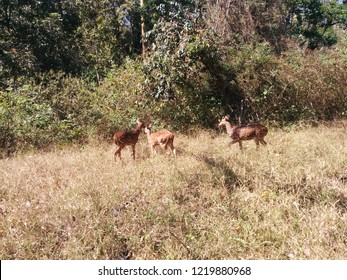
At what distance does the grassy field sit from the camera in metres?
3.12

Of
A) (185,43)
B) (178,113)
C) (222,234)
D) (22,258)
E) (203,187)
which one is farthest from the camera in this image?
(178,113)

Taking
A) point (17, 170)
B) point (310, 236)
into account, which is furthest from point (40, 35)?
point (310, 236)

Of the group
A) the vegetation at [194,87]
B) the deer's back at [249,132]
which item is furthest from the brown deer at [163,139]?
the vegetation at [194,87]

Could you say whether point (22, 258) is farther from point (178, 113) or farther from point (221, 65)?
point (221, 65)

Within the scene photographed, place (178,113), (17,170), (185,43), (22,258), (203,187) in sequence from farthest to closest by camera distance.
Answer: (178,113), (185,43), (17,170), (203,187), (22,258)

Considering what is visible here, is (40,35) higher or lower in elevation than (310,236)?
higher

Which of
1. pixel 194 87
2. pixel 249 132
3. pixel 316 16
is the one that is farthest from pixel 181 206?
pixel 316 16

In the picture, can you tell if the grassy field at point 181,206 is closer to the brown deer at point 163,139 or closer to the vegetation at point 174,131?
the vegetation at point 174,131

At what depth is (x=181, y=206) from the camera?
386cm

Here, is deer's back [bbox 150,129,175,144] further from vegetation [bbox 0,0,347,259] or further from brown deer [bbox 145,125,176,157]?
vegetation [bbox 0,0,347,259]

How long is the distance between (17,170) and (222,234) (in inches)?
157

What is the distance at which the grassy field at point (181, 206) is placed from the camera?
312 centimetres

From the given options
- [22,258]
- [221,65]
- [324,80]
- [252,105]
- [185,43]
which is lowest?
[22,258]

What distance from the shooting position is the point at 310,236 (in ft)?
10.2
